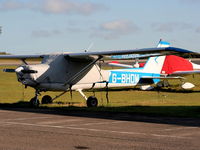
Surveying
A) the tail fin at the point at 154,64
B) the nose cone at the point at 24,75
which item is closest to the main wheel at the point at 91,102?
the nose cone at the point at 24,75

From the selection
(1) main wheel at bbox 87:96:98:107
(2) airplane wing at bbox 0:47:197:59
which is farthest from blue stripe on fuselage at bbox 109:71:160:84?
(2) airplane wing at bbox 0:47:197:59

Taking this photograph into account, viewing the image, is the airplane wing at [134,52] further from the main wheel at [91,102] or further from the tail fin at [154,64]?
the tail fin at [154,64]

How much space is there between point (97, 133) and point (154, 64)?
2020 cm

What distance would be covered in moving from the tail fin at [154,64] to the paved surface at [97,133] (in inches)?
591

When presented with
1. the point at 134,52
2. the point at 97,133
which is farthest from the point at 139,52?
the point at 97,133

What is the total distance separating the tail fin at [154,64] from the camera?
29.9m

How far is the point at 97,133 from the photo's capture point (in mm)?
10859

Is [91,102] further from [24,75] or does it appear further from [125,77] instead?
[125,77]

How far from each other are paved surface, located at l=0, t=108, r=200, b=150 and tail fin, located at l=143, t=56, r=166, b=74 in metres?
15.0

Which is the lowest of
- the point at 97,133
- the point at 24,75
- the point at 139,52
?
the point at 97,133

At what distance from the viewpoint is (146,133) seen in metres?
10.8

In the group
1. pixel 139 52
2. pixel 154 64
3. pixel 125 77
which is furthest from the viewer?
pixel 154 64

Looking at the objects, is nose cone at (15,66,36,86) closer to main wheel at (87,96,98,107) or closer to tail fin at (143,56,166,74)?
main wheel at (87,96,98,107)

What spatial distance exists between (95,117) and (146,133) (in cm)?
434
